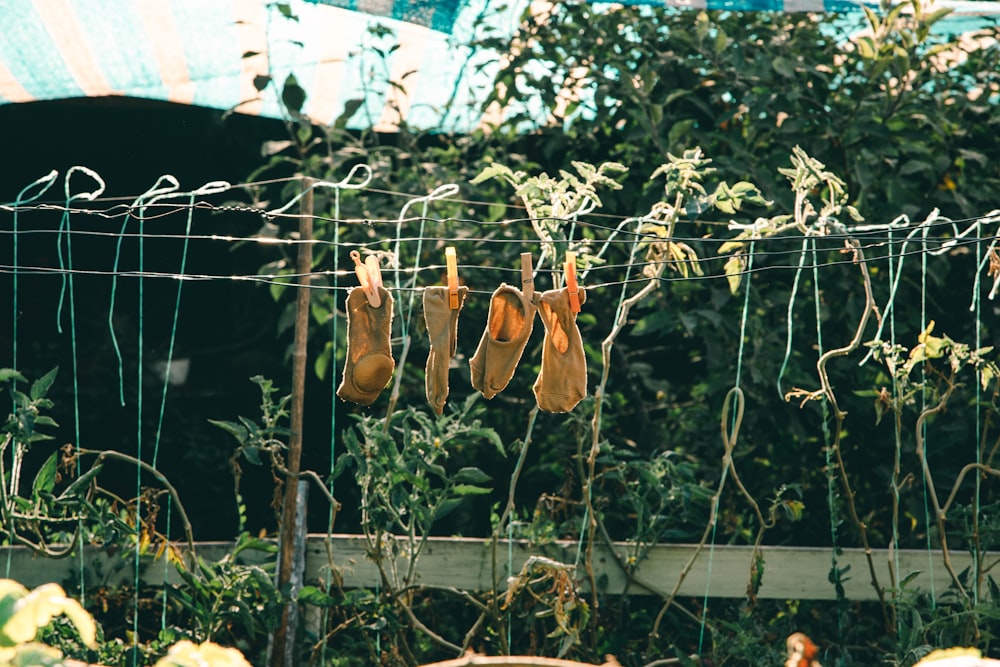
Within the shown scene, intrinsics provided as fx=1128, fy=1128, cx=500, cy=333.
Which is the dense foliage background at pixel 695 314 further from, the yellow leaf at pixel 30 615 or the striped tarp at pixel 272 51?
the yellow leaf at pixel 30 615

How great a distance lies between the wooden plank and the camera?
12.7 ft

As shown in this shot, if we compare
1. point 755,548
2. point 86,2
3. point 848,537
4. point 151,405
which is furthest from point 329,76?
point 848,537

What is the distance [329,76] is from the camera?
14.7 feet

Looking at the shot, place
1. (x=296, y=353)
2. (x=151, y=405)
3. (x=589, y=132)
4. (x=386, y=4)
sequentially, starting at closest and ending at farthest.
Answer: (x=296, y=353) < (x=386, y=4) < (x=589, y=132) < (x=151, y=405)

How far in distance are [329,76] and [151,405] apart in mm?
1640

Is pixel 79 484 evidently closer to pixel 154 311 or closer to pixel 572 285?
pixel 154 311

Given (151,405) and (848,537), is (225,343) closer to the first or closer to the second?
(151,405)

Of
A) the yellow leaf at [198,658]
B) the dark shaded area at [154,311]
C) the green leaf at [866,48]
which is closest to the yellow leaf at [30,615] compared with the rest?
the yellow leaf at [198,658]

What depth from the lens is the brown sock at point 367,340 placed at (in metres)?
2.99

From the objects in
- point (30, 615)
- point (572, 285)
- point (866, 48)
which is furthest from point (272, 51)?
point (30, 615)

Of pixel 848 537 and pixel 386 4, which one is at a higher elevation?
pixel 386 4

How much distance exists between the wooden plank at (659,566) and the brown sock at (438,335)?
1015 millimetres

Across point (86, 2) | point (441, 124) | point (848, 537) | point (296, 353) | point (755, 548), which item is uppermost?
point (86, 2)

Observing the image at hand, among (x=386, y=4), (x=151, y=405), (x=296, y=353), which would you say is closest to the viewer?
(x=296, y=353)
